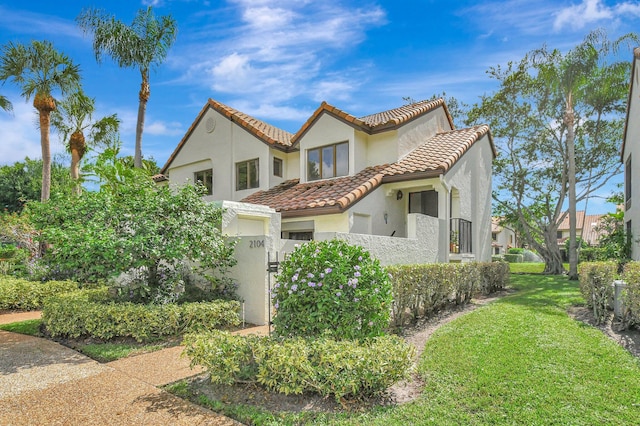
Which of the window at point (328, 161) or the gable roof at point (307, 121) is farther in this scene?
the window at point (328, 161)

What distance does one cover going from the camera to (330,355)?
5.10 m

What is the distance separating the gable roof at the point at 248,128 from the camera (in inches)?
738

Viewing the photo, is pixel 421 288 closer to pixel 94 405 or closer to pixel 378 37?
pixel 94 405

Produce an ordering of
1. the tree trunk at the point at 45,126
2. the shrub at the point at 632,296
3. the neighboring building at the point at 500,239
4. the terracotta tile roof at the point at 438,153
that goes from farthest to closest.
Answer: the neighboring building at the point at 500,239 → the tree trunk at the point at 45,126 → the terracotta tile roof at the point at 438,153 → the shrub at the point at 632,296

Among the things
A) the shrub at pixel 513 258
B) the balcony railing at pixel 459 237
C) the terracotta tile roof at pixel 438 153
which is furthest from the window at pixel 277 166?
the shrub at pixel 513 258

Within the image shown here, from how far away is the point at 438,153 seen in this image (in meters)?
16.0

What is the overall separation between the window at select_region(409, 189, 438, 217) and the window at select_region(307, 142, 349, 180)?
3234 millimetres

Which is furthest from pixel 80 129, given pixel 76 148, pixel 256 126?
pixel 256 126

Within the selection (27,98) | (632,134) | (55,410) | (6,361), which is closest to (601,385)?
(55,410)

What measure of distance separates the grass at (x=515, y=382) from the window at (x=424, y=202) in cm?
844

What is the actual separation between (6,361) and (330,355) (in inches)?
249

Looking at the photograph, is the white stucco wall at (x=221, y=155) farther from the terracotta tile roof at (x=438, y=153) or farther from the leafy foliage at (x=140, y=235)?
the leafy foliage at (x=140, y=235)

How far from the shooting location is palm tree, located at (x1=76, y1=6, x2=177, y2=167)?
1959 cm

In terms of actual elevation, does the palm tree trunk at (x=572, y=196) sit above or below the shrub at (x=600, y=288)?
above
